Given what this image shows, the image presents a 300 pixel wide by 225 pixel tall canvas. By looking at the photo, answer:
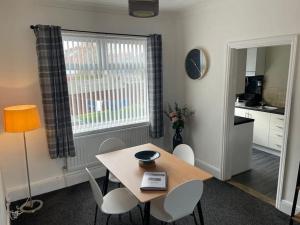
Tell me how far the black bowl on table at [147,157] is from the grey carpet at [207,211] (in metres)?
0.75

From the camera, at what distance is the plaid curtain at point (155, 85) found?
3.51 m

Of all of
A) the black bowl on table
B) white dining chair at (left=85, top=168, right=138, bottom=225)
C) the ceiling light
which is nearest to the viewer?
the ceiling light

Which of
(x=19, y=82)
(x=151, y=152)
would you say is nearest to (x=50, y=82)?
(x=19, y=82)

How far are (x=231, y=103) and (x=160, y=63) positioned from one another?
1.28m

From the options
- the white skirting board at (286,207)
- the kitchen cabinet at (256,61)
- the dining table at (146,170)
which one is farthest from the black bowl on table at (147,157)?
the kitchen cabinet at (256,61)

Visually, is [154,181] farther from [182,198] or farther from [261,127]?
[261,127]

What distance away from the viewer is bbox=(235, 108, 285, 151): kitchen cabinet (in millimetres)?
4156

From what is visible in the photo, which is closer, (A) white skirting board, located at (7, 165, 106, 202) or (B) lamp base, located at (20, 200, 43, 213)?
(B) lamp base, located at (20, 200, 43, 213)

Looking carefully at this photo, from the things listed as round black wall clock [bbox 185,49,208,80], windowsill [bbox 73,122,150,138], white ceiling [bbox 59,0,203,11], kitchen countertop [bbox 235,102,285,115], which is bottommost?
windowsill [bbox 73,122,150,138]

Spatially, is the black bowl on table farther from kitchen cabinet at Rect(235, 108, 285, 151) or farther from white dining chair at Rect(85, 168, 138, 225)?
kitchen cabinet at Rect(235, 108, 285, 151)

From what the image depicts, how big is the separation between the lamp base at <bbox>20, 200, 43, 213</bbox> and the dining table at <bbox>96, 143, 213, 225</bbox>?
3.66 ft

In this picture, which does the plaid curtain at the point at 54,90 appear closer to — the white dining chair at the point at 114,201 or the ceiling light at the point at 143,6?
the white dining chair at the point at 114,201

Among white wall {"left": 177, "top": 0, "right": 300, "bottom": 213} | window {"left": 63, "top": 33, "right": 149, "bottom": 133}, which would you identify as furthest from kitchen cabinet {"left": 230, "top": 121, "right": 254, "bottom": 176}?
window {"left": 63, "top": 33, "right": 149, "bottom": 133}

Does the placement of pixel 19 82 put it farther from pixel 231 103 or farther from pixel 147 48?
pixel 231 103
